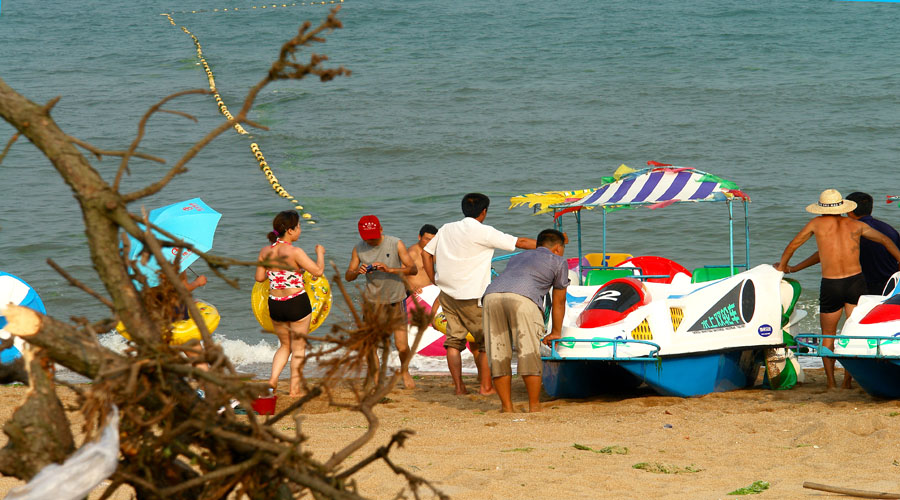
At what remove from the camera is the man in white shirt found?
716 centimetres

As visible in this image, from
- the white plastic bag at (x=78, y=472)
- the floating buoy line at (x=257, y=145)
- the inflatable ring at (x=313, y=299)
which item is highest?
the floating buoy line at (x=257, y=145)

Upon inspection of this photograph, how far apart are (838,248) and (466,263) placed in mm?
2920

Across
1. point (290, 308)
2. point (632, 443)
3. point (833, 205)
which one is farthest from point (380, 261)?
point (833, 205)

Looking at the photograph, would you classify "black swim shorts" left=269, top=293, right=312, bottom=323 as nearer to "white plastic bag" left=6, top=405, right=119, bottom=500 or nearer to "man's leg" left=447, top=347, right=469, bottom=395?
"man's leg" left=447, top=347, right=469, bottom=395

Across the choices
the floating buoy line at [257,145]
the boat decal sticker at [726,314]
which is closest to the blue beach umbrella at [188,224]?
the floating buoy line at [257,145]

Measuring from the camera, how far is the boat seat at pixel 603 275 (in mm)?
9008

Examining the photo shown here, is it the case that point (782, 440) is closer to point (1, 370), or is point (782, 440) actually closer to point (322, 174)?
point (1, 370)

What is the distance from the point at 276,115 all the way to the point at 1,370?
25.1 meters

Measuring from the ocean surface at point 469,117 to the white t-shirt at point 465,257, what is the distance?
2.55m

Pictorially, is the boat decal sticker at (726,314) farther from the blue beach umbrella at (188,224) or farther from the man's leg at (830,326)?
the blue beach umbrella at (188,224)

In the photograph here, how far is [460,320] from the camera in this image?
748cm

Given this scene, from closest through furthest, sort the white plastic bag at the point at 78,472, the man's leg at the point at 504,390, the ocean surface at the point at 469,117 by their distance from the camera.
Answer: the white plastic bag at the point at 78,472 < the man's leg at the point at 504,390 < the ocean surface at the point at 469,117

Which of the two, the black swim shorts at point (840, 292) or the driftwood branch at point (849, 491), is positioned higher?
the black swim shorts at point (840, 292)

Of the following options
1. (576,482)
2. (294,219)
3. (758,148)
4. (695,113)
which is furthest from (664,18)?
(576,482)
